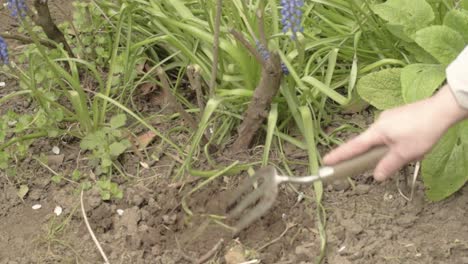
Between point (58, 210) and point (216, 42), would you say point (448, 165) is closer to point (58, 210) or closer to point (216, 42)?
point (216, 42)

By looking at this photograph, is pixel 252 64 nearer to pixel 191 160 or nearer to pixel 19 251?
pixel 191 160

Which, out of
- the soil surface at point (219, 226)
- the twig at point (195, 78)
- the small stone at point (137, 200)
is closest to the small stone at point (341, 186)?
the soil surface at point (219, 226)

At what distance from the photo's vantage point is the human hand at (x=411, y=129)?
1.30 metres

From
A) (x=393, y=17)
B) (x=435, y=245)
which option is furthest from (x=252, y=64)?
(x=435, y=245)

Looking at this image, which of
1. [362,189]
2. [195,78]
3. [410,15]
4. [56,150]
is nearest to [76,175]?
[56,150]

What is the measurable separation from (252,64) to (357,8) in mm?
369

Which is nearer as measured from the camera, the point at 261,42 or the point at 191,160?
the point at 261,42

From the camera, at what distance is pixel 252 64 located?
2002 mm

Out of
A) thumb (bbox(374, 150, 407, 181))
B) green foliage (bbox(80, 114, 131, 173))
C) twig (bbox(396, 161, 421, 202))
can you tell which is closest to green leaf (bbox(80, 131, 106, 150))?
green foliage (bbox(80, 114, 131, 173))

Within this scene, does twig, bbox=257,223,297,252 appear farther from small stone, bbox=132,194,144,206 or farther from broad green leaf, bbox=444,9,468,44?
broad green leaf, bbox=444,9,468,44

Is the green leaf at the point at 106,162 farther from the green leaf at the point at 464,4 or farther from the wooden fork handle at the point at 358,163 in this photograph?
the green leaf at the point at 464,4

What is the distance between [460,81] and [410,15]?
0.70 m

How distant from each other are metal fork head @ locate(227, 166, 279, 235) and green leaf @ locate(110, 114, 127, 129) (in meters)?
0.42

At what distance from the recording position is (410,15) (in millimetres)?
1937
